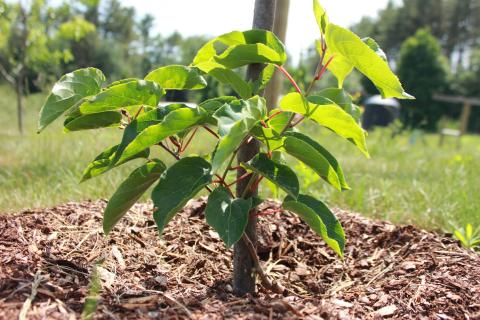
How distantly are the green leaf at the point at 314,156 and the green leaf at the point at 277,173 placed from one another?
47 millimetres

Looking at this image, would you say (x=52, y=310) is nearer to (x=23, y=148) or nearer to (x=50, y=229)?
(x=50, y=229)

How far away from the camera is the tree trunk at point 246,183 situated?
1.37 m

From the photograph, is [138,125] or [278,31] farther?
[278,31]

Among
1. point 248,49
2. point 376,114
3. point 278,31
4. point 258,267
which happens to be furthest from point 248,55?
point 376,114

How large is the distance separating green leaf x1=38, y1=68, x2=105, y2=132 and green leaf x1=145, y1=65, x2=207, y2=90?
0.43 feet

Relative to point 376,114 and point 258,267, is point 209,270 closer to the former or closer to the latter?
point 258,267

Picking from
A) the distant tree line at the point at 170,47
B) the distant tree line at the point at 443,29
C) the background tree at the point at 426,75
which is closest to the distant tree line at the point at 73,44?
the distant tree line at the point at 170,47

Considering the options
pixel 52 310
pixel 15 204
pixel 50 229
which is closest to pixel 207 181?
pixel 52 310

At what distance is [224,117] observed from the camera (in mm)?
953

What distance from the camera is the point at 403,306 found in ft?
4.25

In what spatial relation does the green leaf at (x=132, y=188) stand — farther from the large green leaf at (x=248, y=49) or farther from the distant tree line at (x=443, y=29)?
the distant tree line at (x=443, y=29)

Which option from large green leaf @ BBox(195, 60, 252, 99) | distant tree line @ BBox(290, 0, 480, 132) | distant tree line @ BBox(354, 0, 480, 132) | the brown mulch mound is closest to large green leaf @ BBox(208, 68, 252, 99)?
large green leaf @ BBox(195, 60, 252, 99)

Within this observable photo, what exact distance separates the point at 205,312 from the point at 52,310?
34 cm

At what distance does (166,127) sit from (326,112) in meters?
0.36
